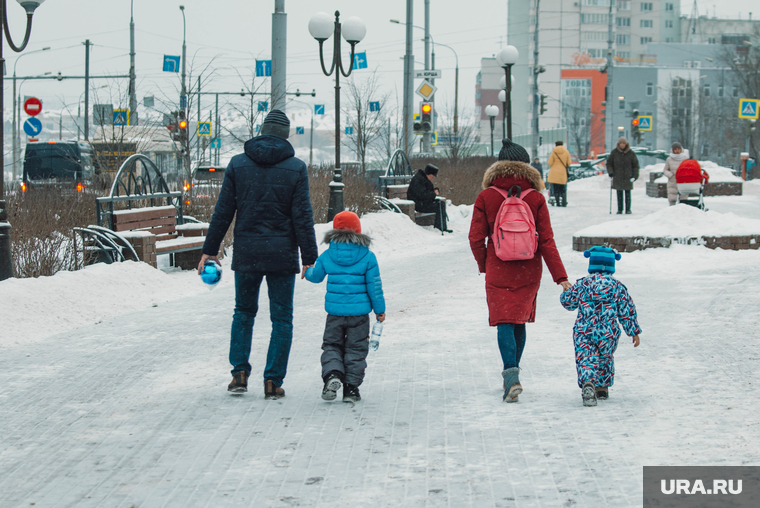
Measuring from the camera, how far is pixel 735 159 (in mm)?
81062

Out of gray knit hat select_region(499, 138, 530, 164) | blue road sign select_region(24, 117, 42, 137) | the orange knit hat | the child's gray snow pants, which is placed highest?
blue road sign select_region(24, 117, 42, 137)

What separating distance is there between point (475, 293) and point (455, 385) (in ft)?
13.9

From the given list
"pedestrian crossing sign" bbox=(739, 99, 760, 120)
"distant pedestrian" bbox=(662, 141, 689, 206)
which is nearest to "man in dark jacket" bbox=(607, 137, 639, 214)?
"distant pedestrian" bbox=(662, 141, 689, 206)

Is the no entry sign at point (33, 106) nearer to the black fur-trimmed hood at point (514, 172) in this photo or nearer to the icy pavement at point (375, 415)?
the icy pavement at point (375, 415)

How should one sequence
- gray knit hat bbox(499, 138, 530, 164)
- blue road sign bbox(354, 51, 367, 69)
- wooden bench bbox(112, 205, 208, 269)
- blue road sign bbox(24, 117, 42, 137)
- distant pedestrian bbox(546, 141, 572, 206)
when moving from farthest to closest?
blue road sign bbox(24, 117, 42, 137)
distant pedestrian bbox(546, 141, 572, 206)
blue road sign bbox(354, 51, 367, 69)
wooden bench bbox(112, 205, 208, 269)
gray knit hat bbox(499, 138, 530, 164)

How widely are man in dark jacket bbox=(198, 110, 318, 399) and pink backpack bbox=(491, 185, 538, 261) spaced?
109 centimetres

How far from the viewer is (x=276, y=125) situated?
5609mm

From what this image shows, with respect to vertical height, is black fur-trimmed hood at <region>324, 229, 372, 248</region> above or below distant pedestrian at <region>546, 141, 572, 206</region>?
below

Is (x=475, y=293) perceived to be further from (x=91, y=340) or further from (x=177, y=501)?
(x=177, y=501)

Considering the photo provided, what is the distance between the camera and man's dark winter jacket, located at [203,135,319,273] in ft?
17.9

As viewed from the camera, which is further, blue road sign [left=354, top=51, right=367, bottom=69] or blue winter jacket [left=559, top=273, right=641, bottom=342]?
blue road sign [left=354, top=51, right=367, bottom=69]

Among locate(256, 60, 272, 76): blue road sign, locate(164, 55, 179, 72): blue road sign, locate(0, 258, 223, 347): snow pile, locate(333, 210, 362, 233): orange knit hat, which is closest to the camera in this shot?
locate(333, 210, 362, 233): orange knit hat

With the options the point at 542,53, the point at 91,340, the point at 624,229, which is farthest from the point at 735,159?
the point at 91,340

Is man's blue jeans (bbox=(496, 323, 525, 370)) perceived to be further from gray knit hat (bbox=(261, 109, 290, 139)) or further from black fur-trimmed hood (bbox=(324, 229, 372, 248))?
gray knit hat (bbox=(261, 109, 290, 139))
